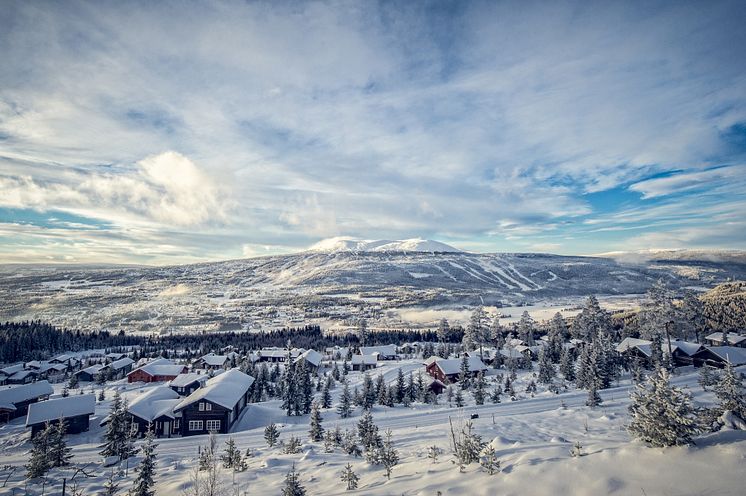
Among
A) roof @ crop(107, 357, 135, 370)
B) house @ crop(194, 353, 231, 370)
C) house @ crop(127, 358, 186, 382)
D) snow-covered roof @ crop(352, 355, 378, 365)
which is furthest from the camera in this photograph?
house @ crop(194, 353, 231, 370)

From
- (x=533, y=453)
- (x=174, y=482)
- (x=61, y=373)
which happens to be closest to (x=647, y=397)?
(x=533, y=453)

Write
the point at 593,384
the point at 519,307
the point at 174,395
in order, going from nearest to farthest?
the point at 593,384 → the point at 174,395 → the point at 519,307

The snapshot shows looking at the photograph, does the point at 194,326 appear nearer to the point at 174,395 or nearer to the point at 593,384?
the point at 174,395

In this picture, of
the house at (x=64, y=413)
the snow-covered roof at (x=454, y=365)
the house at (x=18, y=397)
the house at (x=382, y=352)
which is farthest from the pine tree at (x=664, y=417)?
the house at (x=382, y=352)

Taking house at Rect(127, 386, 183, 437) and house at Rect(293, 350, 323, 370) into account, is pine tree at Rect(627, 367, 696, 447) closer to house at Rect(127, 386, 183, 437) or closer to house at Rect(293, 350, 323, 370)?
house at Rect(127, 386, 183, 437)

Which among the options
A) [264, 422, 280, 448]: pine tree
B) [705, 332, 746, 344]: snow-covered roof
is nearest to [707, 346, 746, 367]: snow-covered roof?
[705, 332, 746, 344]: snow-covered roof

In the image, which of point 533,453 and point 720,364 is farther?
point 720,364

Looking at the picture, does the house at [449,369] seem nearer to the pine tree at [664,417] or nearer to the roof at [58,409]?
the pine tree at [664,417]
